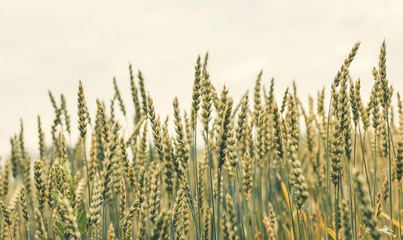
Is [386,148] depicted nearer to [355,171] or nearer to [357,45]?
[357,45]

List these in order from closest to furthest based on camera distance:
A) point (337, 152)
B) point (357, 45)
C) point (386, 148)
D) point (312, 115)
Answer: point (337, 152) → point (357, 45) → point (386, 148) → point (312, 115)

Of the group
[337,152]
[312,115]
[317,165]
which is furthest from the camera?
[312,115]

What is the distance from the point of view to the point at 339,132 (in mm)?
1477

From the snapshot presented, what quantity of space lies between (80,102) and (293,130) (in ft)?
3.14

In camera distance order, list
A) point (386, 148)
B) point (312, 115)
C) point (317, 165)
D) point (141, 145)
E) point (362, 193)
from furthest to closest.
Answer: point (312, 115), point (317, 165), point (141, 145), point (386, 148), point (362, 193)

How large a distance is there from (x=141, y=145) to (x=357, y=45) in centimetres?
122

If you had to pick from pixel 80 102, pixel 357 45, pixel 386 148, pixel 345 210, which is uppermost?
pixel 357 45

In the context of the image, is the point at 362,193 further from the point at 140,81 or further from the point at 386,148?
the point at 140,81

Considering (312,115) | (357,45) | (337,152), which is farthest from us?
(312,115)

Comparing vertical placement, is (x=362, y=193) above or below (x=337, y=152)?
below

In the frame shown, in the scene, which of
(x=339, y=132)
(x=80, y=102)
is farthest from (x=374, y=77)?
(x=80, y=102)

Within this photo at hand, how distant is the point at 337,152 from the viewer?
1430 millimetres

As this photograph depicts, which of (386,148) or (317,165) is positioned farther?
(317,165)

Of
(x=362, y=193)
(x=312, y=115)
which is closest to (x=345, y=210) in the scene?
(x=362, y=193)
